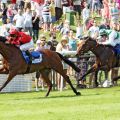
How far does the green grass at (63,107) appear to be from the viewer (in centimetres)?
1239

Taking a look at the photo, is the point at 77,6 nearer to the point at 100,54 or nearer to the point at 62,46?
the point at 62,46

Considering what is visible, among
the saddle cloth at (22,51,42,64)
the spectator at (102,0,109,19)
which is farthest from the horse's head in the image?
the spectator at (102,0,109,19)

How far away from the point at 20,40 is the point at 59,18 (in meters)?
11.3

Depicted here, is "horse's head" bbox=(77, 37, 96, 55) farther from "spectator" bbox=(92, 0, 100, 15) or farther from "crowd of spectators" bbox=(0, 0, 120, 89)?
"spectator" bbox=(92, 0, 100, 15)

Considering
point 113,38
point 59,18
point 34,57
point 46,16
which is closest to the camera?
point 34,57

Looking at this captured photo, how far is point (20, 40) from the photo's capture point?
17.8 meters

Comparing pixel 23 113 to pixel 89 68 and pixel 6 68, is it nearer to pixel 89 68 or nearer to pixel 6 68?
pixel 6 68

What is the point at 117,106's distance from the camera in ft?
45.9

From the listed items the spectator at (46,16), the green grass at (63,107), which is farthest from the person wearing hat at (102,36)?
the spectator at (46,16)

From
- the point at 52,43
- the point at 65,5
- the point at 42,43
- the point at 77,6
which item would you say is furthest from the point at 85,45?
the point at 65,5

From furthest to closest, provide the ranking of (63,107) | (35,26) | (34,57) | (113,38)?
(35,26) → (113,38) → (34,57) → (63,107)

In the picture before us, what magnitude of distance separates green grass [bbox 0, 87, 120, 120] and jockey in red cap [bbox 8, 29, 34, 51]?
56.0 inches

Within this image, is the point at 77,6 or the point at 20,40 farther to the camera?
the point at 77,6

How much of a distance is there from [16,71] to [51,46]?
4.03 meters
